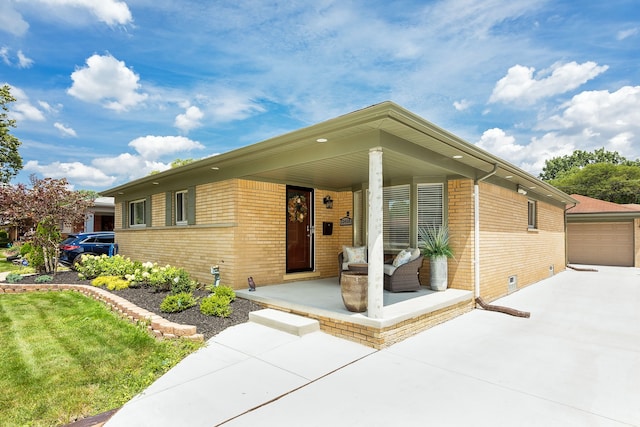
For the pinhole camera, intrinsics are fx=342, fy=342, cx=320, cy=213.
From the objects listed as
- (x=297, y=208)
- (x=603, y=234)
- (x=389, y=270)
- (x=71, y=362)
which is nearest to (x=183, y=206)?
(x=297, y=208)

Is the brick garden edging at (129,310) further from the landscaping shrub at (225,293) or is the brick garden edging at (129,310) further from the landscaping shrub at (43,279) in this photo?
the landscaping shrub at (225,293)

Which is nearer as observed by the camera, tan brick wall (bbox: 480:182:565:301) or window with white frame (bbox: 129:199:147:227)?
tan brick wall (bbox: 480:182:565:301)

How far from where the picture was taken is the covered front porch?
443 centimetres

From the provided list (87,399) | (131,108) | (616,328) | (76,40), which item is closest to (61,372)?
(87,399)

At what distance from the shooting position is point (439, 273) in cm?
656

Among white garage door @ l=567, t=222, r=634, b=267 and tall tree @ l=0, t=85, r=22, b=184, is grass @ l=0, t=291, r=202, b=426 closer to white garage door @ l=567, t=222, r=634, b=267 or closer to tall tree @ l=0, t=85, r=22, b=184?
white garage door @ l=567, t=222, r=634, b=267

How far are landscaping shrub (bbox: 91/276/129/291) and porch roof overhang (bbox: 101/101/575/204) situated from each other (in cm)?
257

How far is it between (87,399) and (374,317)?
10.2ft

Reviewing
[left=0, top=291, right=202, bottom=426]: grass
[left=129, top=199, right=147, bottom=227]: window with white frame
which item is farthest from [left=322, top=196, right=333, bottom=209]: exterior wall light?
[left=129, top=199, right=147, bottom=227]: window with white frame

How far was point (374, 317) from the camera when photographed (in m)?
4.41

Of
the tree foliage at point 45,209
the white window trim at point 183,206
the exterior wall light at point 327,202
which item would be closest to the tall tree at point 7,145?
the tree foliage at point 45,209

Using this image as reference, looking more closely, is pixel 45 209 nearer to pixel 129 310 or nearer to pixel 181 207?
pixel 181 207

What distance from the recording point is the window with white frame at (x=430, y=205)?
7.19 m

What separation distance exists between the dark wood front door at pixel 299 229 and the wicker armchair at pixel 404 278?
2.43 meters
